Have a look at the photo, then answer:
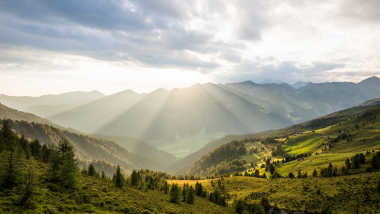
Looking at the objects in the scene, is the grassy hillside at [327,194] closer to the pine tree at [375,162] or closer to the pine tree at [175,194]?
the pine tree at [375,162]

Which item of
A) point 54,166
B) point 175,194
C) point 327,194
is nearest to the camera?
point 54,166

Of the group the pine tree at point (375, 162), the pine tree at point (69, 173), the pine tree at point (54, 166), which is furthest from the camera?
the pine tree at point (375, 162)

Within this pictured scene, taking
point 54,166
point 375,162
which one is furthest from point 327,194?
point 54,166

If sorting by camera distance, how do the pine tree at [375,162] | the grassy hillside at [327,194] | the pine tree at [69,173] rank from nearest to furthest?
the pine tree at [69,173]
the grassy hillside at [327,194]
the pine tree at [375,162]

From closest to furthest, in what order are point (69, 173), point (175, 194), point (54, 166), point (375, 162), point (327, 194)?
point (69, 173) < point (54, 166) < point (175, 194) < point (327, 194) < point (375, 162)

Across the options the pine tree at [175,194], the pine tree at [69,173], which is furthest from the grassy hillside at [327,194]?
the pine tree at [69,173]

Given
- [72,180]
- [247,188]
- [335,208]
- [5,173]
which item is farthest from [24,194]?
[247,188]

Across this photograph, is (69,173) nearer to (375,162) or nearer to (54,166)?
(54,166)

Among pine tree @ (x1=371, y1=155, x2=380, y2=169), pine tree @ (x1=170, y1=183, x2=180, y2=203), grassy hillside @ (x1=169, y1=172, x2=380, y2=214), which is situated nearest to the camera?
grassy hillside @ (x1=169, y1=172, x2=380, y2=214)

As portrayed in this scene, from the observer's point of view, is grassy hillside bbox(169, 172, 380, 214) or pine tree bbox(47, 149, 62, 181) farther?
grassy hillside bbox(169, 172, 380, 214)

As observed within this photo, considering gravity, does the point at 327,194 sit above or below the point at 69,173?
below

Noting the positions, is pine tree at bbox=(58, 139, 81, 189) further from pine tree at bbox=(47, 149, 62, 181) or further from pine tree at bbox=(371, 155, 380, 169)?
pine tree at bbox=(371, 155, 380, 169)

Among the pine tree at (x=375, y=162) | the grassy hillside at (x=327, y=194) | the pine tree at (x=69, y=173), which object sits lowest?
the grassy hillside at (x=327, y=194)

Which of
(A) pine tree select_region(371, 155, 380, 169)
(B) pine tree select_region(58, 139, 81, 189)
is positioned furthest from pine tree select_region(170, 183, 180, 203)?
(A) pine tree select_region(371, 155, 380, 169)
